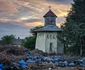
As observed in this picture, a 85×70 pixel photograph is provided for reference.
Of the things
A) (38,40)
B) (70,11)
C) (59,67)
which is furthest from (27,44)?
(59,67)

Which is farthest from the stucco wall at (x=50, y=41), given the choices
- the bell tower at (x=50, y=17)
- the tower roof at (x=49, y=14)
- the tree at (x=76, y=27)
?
the tree at (x=76, y=27)

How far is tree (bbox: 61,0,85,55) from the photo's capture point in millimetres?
43344

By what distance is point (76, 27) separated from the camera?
4394 centimetres

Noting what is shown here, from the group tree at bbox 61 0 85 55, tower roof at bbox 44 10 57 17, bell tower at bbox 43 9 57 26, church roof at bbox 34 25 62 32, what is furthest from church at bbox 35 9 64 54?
tree at bbox 61 0 85 55

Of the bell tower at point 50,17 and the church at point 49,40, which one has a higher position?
the bell tower at point 50,17

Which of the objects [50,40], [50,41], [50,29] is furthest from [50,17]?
[50,41]

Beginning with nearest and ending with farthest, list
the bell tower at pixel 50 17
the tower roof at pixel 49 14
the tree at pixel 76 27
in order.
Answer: the tree at pixel 76 27, the bell tower at pixel 50 17, the tower roof at pixel 49 14

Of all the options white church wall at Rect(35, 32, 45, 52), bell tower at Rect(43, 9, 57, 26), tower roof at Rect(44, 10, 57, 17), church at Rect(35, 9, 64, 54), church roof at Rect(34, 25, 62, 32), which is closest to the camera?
church roof at Rect(34, 25, 62, 32)

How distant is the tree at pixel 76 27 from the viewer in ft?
142

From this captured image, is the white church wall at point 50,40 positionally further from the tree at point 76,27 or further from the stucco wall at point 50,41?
the tree at point 76,27

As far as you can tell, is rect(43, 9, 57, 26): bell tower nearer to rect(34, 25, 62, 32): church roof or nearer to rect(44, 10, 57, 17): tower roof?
rect(44, 10, 57, 17): tower roof

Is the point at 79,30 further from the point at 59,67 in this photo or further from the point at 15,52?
the point at 59,67

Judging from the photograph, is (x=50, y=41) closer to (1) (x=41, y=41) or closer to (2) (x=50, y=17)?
(1) (x=41, y=41)

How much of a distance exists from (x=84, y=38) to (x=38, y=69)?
30.8 metres
